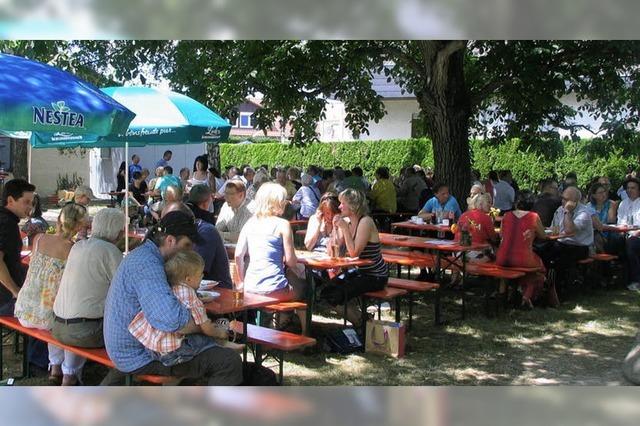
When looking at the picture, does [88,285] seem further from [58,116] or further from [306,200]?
[306,200]

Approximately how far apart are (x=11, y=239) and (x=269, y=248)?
6.41 feet

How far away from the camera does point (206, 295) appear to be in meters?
4.90

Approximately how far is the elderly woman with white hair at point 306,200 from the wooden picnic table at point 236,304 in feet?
23.8

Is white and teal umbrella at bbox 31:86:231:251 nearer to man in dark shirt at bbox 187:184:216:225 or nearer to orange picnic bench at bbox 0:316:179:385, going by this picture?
man in dark shirt at bbox 187:184:216:225

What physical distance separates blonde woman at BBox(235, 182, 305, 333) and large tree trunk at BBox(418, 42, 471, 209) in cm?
504

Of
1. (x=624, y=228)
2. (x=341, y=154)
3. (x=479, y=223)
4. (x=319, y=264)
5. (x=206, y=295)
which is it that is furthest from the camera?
(x=341, y=154)

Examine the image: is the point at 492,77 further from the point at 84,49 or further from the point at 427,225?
the point at 84,49

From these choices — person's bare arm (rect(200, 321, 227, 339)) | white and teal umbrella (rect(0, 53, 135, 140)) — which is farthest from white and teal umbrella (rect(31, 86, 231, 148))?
person's bare arm (rect(200, 321, 227, 339))

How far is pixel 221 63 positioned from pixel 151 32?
21.9 ft

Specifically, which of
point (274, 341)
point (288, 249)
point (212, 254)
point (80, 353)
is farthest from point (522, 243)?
point (80, 353)

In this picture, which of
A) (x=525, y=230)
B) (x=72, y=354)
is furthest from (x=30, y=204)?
(x=525, y=230)

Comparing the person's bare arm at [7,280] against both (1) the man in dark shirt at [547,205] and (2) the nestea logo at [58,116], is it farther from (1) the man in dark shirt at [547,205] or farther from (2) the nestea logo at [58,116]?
(1) the man in dark shirt at [547,205]

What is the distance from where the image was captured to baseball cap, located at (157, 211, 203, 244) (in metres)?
4.29

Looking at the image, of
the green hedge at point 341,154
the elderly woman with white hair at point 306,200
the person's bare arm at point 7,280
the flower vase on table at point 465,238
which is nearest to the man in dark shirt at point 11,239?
the person's bare arm at point 7,280
